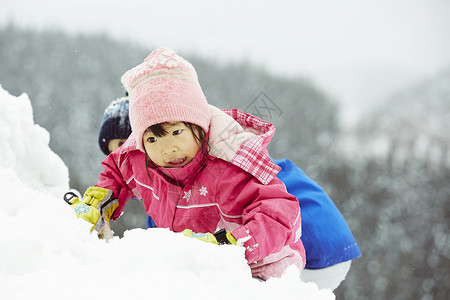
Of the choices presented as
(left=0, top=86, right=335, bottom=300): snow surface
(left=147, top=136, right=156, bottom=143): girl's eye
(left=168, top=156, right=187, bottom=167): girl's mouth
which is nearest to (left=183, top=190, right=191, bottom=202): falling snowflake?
(left=168, top=156, right=187, bottom=167): girl's mouth

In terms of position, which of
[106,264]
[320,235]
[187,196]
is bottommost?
[320,235]

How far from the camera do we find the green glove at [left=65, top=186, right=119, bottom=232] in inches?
47.6

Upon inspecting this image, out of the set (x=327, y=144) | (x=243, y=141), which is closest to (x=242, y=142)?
(x=243, y=141)

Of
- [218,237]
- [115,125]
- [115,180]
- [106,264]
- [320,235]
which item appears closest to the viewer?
[106,264]

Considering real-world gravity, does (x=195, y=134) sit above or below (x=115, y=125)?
above

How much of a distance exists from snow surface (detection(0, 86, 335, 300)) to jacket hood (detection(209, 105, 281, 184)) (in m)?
0.45

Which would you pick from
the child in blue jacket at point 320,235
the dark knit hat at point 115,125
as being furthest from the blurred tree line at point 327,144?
the child in blue jacket at point 320,235

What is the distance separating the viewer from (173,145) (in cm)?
119

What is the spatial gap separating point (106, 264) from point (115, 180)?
902 mm

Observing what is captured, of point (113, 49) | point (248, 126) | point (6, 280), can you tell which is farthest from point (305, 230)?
point (113, 49)

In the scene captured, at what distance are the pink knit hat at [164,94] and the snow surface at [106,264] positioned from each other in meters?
0.49

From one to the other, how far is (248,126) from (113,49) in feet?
56.7

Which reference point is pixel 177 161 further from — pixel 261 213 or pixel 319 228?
pixel 319 228

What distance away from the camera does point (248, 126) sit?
1393 millimetres
